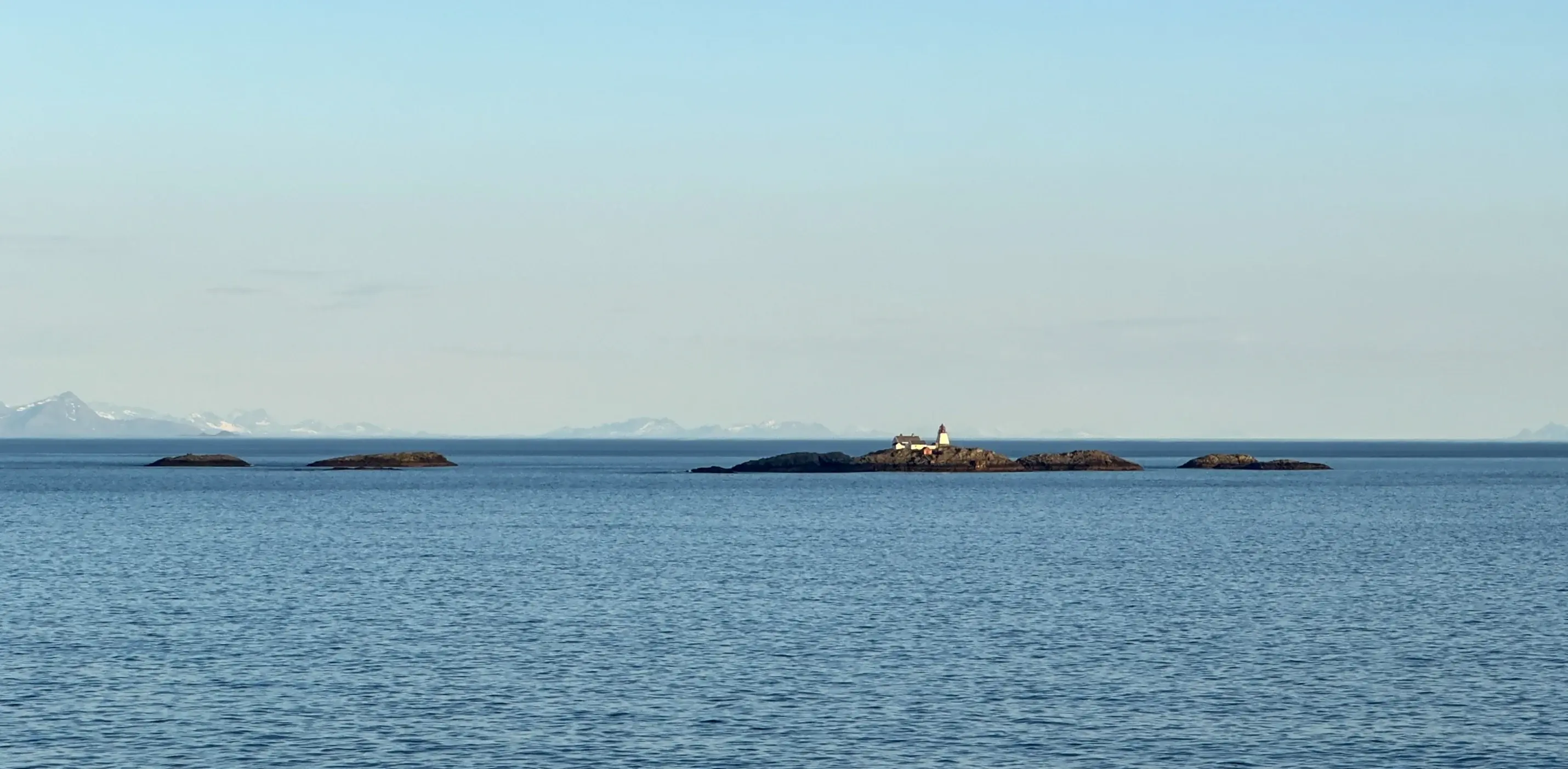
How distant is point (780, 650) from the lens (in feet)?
184

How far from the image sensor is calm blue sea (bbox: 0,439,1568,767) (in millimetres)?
40906

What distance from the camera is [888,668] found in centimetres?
5241

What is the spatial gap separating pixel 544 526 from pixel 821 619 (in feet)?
207

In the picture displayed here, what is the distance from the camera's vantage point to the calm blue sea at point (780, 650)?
40.9m

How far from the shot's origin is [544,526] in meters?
125

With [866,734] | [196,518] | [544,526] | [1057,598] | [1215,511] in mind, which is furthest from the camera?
[1215,511]

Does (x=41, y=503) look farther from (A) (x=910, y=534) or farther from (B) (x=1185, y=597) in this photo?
(B) (x=1185, y=597)

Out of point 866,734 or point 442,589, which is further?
point 442,589

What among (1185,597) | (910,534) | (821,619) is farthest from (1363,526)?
(821,619)

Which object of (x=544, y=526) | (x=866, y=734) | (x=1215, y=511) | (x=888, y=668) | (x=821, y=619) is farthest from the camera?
(x=1215, y=511)

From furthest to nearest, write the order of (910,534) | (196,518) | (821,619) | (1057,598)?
(196,518) → (910,534) → (1057,598) → (821,619)

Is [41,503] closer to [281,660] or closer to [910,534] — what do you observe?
[910,534]

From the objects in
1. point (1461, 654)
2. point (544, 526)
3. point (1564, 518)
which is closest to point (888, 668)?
point (1461, 654)

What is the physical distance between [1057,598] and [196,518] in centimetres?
8574
